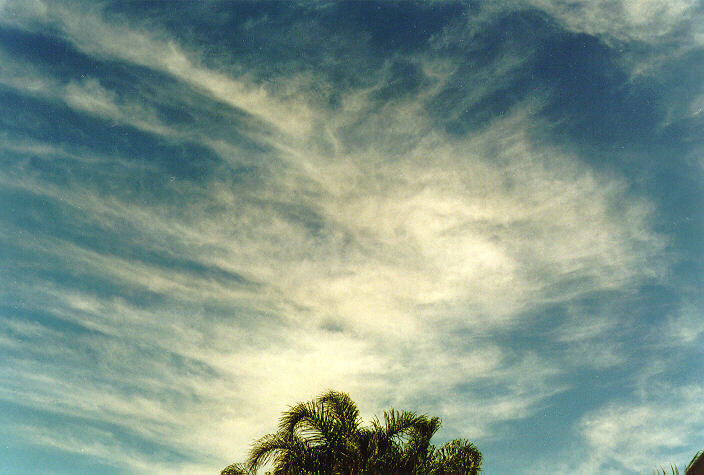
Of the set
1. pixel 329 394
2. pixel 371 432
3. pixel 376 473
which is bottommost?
pixel 376 473

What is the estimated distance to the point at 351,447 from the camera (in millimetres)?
14500

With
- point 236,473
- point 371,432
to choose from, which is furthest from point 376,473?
point 236,473

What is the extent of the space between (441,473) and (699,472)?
8.23m

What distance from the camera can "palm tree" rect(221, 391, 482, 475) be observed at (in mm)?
14406

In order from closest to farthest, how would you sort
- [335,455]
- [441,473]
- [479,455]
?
[335,455] → [441,473] → [479,455]

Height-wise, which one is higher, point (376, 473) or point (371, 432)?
point (371, 432)

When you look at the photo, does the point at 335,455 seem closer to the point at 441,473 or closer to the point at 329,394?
the point at 329,394

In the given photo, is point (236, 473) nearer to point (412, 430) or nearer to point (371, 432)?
point (371, 432)

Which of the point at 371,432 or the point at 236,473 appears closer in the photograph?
the point at 371,432

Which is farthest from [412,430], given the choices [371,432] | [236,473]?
[236,473]

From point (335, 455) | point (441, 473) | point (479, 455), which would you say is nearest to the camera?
point (335, 455)

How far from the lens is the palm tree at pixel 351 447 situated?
14.4 m

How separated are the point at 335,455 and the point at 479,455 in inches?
241

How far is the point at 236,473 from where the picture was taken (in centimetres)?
1783
